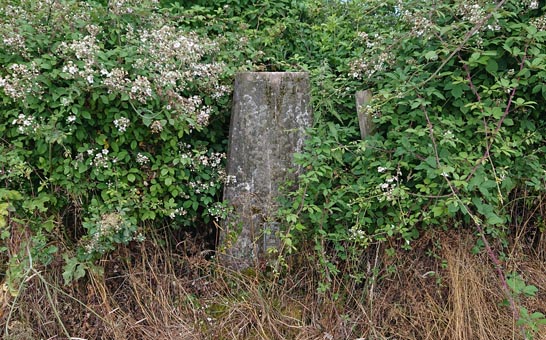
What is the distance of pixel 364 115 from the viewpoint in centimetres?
296

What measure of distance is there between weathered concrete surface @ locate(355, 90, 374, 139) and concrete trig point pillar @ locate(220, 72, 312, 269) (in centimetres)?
36

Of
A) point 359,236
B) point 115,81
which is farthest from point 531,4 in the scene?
point 115,81

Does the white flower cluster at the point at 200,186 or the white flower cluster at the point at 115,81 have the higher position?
the white flower cluster at the point at 115,81

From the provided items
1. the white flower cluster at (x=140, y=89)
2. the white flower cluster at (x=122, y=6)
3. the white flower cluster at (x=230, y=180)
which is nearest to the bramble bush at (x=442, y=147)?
the white flower cluster at (x=230, y=180)

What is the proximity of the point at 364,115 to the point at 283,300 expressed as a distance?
1.23 meters

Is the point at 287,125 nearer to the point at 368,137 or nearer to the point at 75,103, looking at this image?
the point at 368,137

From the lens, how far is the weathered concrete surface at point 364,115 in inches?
116

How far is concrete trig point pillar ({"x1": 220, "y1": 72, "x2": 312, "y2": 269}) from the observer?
2.95 m

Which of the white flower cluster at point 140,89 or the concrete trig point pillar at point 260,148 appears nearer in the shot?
the white flower cluster at point 140,89

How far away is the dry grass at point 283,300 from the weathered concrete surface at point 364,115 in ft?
2.40

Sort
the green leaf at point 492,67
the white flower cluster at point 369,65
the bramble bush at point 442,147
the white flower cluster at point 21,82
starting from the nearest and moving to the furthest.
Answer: the white flower cluster at point 21,82, the bramble bush at point 442,147, the green leaf at point 492,67, the white flower cluster at point 369,65

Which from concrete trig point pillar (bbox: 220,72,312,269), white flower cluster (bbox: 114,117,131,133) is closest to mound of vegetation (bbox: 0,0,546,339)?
white flower cluster (bbox: 114,117,131,133)

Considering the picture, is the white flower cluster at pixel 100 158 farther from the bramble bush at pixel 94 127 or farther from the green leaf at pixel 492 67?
the green leaf at pixel 492 67

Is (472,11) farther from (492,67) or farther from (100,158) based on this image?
(100,158)
